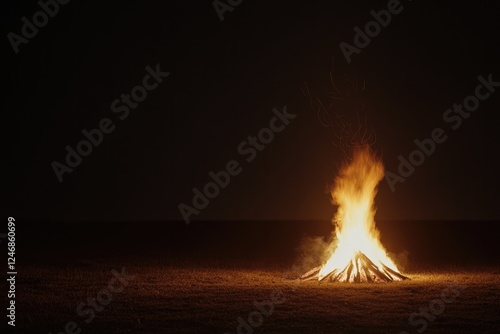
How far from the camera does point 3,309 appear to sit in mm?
13820

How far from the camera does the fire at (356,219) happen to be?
18.3 m

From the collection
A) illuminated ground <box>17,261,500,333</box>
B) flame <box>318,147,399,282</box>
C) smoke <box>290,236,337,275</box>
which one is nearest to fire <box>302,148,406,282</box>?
flame <box>318,147,399,282</box>

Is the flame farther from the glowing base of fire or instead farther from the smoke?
the smoke

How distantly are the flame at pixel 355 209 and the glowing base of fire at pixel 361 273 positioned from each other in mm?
110

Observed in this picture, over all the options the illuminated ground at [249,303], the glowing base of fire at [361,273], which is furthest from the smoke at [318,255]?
the glowing base of fire at [361,273]

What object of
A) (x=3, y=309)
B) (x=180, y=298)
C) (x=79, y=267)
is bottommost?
(x=3, y=309)

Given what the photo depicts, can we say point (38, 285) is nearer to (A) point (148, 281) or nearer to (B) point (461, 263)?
(A) point (148, 281)

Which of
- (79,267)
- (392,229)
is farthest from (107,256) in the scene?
(392,229)

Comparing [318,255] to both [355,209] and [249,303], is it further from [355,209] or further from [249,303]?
[249,303]

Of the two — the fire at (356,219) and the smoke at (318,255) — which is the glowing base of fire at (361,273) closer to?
the fire at (356,219)

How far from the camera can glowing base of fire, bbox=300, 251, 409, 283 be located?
18.0 metres

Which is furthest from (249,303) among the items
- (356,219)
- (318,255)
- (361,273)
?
(318,255)

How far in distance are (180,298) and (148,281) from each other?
3.41 meters

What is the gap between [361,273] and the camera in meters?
18.0
